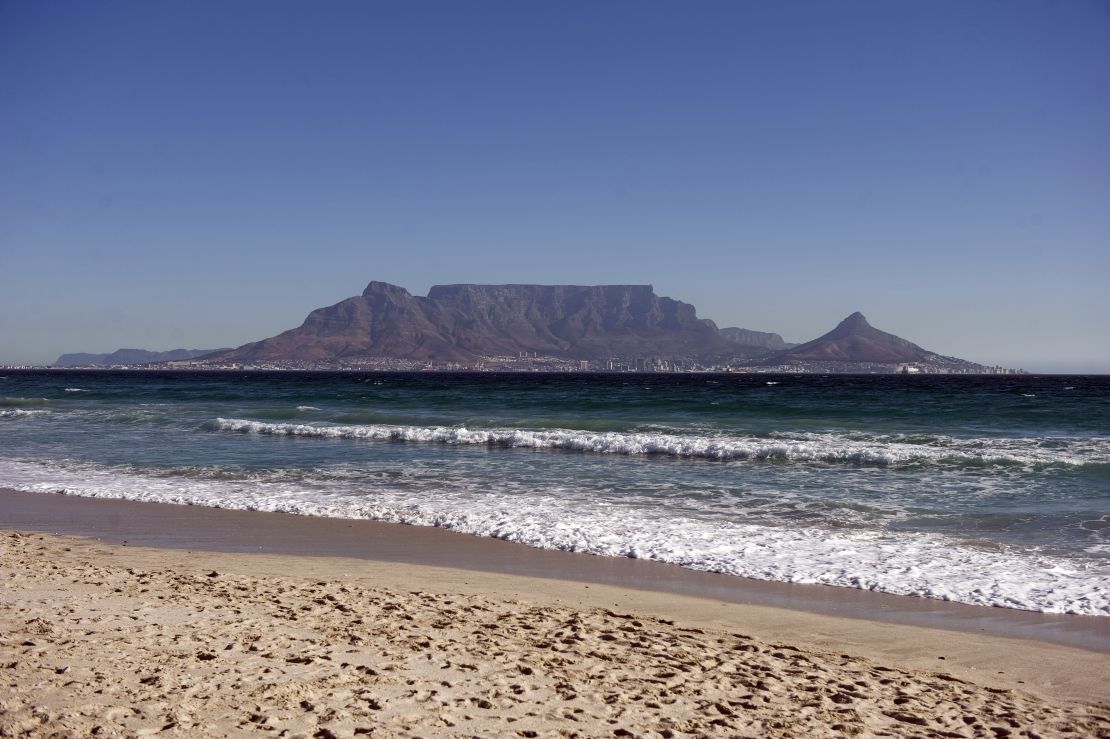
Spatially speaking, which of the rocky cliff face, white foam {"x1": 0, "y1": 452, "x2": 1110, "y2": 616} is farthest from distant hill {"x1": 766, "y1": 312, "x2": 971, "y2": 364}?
white foam {"x1": 0, "y1": 452, "x2": 1110, "y2": 616}

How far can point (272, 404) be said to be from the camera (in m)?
44.1

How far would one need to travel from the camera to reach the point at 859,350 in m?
162

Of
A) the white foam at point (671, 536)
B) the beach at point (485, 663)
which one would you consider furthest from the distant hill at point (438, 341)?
the beach at point (485, 663)

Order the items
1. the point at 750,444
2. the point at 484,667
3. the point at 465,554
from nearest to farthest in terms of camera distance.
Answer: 1. the point at 484,667
2. the point at 465,554
3. the point at 750,444

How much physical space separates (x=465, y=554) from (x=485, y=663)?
4612 mm

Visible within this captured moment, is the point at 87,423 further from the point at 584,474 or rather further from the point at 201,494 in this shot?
the point at 584,474

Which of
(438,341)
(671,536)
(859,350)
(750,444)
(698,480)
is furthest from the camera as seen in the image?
(438,341)

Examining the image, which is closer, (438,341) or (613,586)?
(613,586)

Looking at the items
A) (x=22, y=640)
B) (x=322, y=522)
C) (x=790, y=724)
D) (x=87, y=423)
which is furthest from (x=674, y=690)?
(x=87, y=423)

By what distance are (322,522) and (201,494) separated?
11.9 ft

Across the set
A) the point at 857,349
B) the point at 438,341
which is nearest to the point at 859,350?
the point at 857,349

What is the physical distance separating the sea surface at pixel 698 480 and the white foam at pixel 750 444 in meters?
0.09

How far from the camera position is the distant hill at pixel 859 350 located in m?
154

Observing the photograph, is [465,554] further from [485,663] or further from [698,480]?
[698,480]
